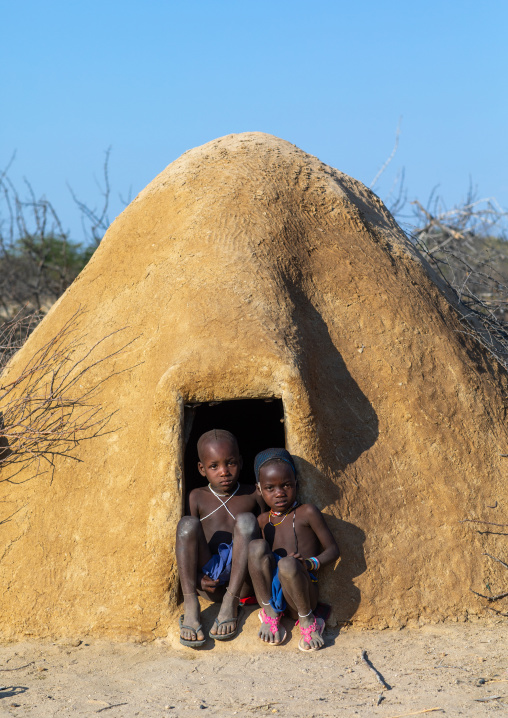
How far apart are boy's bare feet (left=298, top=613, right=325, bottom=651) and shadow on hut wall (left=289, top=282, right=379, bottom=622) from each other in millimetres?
209

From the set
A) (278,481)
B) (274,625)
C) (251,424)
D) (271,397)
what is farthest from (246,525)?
(251,424)

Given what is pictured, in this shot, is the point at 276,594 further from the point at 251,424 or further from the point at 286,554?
the point at 251,424

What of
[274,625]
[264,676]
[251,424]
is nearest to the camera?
[264,676]

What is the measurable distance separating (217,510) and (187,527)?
0.30m

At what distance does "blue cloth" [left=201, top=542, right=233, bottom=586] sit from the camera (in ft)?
11.7

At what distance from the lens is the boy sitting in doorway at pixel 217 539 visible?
346cm

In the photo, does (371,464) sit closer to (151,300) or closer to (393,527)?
(393,527)

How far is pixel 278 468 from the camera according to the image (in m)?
3.55

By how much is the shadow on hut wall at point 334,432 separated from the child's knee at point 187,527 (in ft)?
1.88

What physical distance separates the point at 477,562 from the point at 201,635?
4.83ft

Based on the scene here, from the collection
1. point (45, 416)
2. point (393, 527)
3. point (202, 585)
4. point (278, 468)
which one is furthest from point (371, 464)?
point (45, 416)

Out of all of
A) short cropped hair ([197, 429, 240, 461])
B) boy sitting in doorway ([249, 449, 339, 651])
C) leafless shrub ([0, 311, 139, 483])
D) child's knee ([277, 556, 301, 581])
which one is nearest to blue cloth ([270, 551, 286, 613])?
boy sitting in doorway ([249, 449, 339, 651])

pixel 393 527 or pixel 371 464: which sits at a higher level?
pixel 371 464

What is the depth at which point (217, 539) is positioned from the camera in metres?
3.72
